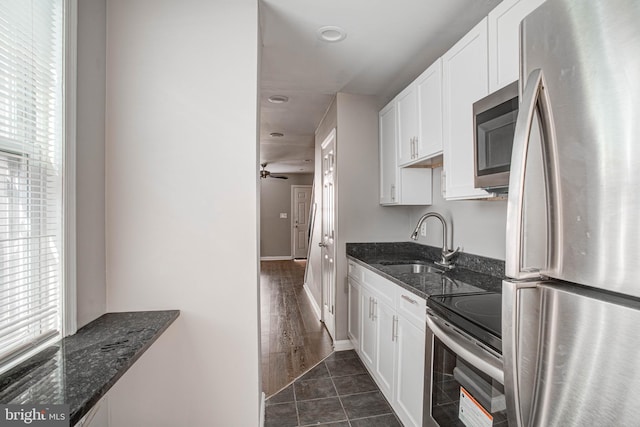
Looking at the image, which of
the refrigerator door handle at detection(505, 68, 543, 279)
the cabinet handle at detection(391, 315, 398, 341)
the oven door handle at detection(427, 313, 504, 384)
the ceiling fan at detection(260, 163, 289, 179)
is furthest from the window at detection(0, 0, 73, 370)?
the ceiling fan at detection(260, 163, 289, 179)

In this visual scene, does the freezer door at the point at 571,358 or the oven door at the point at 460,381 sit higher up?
the freezer door at the point at 571,358

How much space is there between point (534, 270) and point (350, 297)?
2.42 m

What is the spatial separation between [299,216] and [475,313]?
8.08 metres

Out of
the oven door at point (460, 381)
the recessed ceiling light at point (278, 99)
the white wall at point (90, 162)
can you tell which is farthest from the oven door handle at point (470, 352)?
the recessed ceiling light at point (278, 99)

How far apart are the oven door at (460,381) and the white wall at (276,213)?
7.82m

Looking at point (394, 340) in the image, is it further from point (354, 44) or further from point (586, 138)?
point (354, 44)

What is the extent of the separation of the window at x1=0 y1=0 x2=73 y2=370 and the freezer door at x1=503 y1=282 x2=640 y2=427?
4.85ft

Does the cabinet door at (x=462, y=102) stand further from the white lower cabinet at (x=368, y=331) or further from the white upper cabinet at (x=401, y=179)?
the white lower cabinet at (x=368, y=331)

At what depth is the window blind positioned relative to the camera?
3.28 feet

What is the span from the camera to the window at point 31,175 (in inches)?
39.4

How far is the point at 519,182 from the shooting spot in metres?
0.67

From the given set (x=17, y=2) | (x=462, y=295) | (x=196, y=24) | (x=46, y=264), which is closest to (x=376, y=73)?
(x=196, y=24)
